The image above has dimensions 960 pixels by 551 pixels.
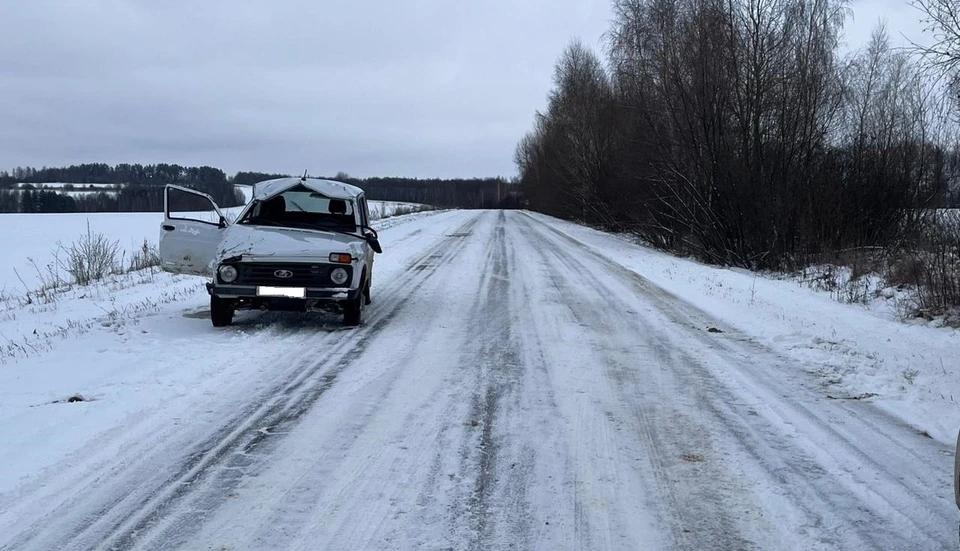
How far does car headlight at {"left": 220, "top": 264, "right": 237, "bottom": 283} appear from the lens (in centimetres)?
897

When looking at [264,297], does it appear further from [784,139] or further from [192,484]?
[784,139]

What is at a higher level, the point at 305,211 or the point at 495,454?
the point at 305,211

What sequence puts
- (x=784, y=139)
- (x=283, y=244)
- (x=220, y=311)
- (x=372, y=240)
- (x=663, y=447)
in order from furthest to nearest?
(x=784, y=139) < (x=372, y=240) < (x=283, y=244) < (x=220, y=311) < (x=663, y=447)

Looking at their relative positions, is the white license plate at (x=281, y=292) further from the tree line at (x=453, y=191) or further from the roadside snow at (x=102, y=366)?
the tree line at (x=453, y=191)

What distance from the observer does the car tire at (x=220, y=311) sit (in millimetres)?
9055

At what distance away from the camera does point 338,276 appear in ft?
30.1

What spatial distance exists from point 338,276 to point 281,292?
0.74 metres

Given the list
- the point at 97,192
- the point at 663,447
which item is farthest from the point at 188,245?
the point at 97,192

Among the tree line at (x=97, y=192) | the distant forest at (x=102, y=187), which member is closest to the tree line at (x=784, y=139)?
the distant forest at (x=102, y=187)

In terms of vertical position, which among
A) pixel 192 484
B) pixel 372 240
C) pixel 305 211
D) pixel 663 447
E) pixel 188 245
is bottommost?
pixel 192 484

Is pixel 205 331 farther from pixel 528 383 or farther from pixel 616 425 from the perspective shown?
pixel 616 425

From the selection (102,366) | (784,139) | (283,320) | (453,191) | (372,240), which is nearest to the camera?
(102,366)

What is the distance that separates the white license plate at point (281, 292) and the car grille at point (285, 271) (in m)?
0.05

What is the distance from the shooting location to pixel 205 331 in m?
9.04
